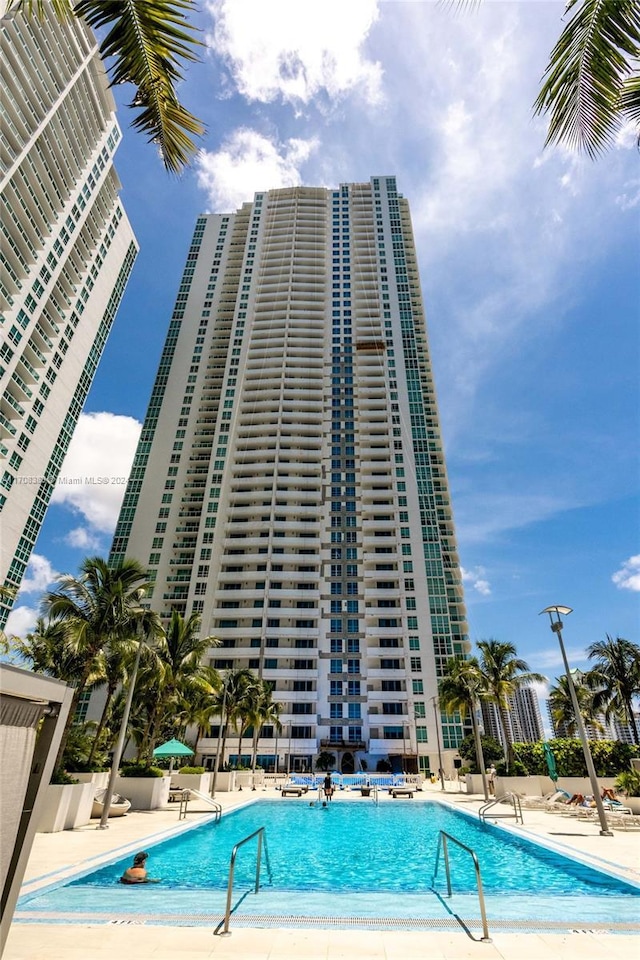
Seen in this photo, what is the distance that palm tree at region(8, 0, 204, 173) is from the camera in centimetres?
473

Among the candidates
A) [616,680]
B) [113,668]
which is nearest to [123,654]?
[113,668]

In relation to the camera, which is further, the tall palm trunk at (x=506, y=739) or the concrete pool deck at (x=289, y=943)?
the tall palm trunk at (x=506, y=739)

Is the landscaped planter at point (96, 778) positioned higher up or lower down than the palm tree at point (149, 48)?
lower down

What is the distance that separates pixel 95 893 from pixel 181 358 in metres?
88.4

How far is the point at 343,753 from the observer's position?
61.8 metres

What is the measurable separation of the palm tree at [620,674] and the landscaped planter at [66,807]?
108 ft

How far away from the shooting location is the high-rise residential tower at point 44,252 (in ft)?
171

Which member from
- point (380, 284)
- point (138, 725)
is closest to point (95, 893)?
point (138, 725)

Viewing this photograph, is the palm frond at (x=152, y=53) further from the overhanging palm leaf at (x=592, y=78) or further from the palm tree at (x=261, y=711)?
the palm tree at (x=261, y=711)

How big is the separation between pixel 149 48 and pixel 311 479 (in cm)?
7380

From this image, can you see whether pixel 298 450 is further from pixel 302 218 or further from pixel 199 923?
pixel 199 923

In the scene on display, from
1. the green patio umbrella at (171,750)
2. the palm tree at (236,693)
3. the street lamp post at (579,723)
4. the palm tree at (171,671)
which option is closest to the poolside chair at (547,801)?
the street lamp post at (579,723)

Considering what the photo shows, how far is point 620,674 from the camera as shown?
112 ft

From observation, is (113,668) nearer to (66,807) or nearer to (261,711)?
(66,807)
